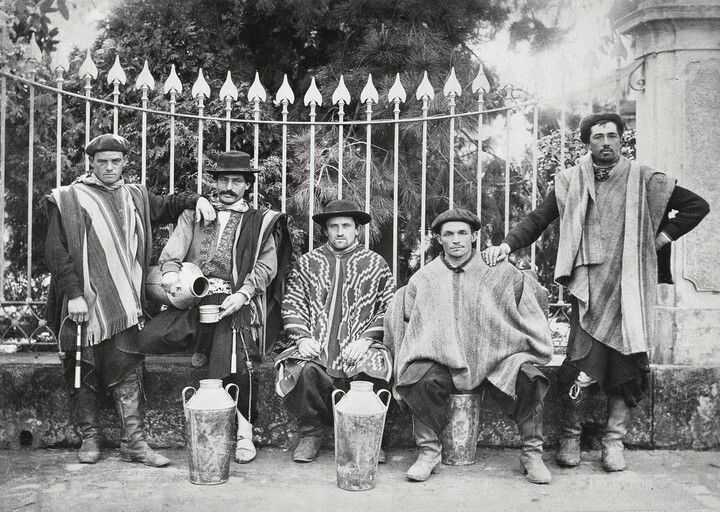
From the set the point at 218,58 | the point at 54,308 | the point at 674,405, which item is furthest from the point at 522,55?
the point at 54,308

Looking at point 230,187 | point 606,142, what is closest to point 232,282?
point 230,187

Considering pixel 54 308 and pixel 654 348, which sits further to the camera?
pixel 654 348

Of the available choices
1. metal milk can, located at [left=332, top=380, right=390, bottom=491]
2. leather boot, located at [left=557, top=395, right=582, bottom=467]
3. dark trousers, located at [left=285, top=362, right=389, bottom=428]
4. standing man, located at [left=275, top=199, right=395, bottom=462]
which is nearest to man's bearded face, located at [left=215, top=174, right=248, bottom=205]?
standing man, located at [left=275, top=199, right=395, bottom=462]

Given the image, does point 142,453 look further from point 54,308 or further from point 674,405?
point 674,405

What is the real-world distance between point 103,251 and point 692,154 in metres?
3.61

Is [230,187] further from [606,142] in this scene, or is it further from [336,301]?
[606,142]

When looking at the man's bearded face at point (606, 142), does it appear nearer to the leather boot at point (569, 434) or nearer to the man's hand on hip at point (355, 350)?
the leather boot at point (569, 434)

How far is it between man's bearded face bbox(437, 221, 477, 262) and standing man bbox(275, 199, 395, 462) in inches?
19.3

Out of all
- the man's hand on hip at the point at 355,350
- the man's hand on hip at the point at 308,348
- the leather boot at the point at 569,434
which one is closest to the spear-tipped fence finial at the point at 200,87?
the man's hand on hip at the point at 308,348

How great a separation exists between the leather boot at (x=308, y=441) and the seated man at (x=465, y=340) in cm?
56

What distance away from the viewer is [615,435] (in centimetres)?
429

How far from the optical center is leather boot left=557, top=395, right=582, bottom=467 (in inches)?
172

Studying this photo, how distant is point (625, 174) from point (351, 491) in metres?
2.34

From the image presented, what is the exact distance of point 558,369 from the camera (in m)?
4.62
